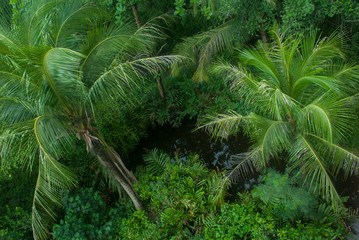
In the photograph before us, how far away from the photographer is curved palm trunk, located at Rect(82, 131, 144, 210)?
387 centimetres

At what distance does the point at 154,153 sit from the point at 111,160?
50.4 inches

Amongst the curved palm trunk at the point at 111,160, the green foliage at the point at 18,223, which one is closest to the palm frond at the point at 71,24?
the curved palm trunk at the point at 111,160

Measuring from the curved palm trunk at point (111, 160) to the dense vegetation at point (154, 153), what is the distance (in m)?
0.02

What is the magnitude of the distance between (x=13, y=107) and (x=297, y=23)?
14.6 feet

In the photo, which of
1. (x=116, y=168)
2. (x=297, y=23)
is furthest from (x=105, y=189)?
(x=297, y=23)

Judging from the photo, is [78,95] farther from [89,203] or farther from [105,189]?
[105,189]

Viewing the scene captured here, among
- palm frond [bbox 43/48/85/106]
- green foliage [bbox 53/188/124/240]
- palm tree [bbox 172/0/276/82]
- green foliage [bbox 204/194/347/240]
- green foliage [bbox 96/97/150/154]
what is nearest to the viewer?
palm frond [bbox 43/48/85/106]

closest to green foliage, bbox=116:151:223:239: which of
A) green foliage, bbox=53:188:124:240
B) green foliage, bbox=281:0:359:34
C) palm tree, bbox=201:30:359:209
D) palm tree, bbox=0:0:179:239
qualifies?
green foliage, bbox=53:188:124:240

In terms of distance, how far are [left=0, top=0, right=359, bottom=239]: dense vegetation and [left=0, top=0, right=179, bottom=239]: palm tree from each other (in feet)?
0.05

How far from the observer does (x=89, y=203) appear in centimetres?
453

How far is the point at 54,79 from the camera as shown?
3000mm

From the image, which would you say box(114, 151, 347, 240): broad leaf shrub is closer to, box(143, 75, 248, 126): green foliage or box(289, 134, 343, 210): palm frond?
box(289, 134, 343, 210): palm frond

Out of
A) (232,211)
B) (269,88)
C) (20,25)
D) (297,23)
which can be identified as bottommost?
(232,211)

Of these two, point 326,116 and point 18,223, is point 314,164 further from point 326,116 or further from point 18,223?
point 18,223
